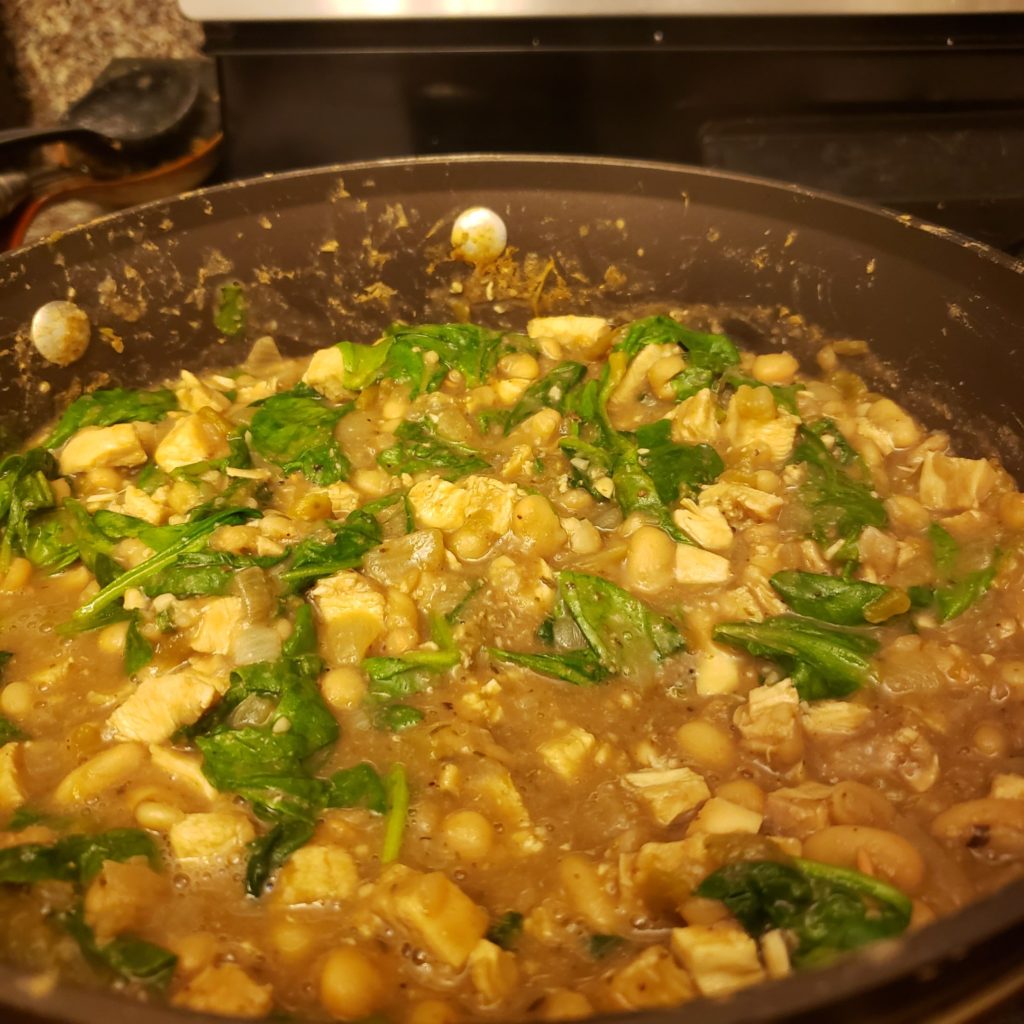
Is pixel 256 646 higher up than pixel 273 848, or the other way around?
pixel 256 646

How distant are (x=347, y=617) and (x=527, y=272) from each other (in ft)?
5.23

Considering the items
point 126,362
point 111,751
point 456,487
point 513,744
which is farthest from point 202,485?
point 513,744

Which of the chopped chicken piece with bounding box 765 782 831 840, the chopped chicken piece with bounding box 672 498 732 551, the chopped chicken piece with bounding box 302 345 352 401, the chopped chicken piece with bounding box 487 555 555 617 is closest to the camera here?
the chopped chicken piece with bounding box 765 782 831 840

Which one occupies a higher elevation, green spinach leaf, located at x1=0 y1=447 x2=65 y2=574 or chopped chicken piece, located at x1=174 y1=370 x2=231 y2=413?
chopped chicken piece, located at x1=174 y1=370 x2=231 y2=413

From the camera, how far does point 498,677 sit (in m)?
2.47

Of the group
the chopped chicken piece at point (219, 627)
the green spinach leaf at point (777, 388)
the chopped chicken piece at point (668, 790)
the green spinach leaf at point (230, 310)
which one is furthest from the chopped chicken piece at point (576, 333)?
the chopped chicken piece at point (668, 790)

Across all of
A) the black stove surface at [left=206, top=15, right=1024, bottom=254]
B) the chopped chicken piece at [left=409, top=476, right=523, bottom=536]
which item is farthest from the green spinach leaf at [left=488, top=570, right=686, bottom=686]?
the black stove surface at [left=206, top=15, right=1024, bottom=254]

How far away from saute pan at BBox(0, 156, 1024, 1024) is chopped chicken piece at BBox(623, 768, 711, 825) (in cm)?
155

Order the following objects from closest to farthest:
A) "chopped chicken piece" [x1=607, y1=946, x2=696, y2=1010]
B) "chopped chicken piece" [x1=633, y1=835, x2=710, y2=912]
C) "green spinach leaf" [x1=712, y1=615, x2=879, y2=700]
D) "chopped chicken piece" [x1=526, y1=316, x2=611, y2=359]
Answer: "chopped chicken piece" [x1=607, y1=946, x2=696, y2=1010] < "chopped chicken piece" [x1=633, y1=835, x2=710, y2=912] < "green spinach leaf" [x1=712, y1=615, x2=879, y2=700] < "chopped chicken piece" [x1=526, y1=316, x2=611, y2=359]

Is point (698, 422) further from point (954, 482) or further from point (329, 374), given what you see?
point (329, 374)

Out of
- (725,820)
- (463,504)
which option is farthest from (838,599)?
(463,504)

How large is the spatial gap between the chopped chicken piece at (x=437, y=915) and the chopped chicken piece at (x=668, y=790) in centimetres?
47

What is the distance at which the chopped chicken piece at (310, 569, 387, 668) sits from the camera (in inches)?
98.2

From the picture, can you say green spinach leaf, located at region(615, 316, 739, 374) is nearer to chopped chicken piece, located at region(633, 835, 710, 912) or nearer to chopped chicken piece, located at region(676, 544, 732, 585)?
chopped chicken piece, located at region(676, 544, 732, 585)
